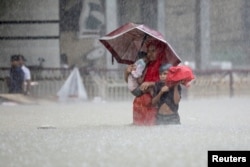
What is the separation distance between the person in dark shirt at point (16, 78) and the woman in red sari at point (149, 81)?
732 centimetres

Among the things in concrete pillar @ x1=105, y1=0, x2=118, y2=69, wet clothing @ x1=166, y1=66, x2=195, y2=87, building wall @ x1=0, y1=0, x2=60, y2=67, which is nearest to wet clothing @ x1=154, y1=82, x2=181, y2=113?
wet clothing @ x1=166, y1=66, x2=195, y2=87

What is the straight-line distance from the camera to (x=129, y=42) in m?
6.87

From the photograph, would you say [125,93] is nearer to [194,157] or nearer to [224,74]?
[224,74]

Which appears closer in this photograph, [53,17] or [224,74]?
[53,17]

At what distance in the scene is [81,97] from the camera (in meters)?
14.1

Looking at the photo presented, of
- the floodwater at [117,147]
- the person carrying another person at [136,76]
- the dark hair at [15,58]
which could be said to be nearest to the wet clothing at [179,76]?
the person carrying another person at [136,76]

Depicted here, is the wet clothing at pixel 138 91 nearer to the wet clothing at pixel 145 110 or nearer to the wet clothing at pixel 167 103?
the wet clothing at pixel 145 110

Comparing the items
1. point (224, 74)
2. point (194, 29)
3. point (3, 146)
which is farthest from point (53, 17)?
point (3, 146)

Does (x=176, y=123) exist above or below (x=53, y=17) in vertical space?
below

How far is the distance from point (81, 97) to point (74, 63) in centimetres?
103

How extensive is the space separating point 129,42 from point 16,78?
7178 mm

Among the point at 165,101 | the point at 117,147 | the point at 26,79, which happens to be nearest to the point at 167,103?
the point at 165,101

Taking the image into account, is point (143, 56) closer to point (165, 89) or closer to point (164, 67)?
point (164, 67)

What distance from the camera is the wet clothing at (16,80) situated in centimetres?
1360
